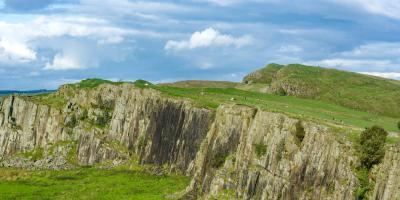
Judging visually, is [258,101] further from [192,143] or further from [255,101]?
[192,143]

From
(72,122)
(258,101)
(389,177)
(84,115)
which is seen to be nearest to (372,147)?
(389,177)

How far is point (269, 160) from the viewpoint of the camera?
88625 millimetres

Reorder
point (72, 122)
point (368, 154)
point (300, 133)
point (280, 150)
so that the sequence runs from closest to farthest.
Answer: point (368, 154), point (300, 133), point (280, 150), point (72, 122)

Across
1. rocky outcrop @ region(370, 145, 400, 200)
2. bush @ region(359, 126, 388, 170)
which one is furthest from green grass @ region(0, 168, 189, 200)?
rocky outcrop @ region(370, 145, 400, 200)

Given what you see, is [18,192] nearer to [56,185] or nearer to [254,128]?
[56,185]

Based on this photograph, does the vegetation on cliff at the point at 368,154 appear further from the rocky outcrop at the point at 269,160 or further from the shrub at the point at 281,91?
the shrub at the point at 281,91

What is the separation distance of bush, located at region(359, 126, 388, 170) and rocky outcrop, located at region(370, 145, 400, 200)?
1.24 m

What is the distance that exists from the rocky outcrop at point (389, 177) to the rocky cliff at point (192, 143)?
0.11 meters

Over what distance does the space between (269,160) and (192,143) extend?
3647cm

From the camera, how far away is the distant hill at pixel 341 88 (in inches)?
5886

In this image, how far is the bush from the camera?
68812 millimetres

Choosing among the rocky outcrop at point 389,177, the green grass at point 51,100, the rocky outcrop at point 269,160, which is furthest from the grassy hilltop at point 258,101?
the rocky outcrop at point 389,177

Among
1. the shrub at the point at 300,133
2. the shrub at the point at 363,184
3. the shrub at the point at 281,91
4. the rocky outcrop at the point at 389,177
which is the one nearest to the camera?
the rocky outcrop at the point at 389,177

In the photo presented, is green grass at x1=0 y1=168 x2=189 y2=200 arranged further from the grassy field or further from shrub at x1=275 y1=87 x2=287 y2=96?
shrub at x1=275 y1=87 x2=287 y2=96
